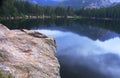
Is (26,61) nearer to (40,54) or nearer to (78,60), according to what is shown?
(40,54)

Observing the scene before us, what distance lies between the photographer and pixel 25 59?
79.3 feet

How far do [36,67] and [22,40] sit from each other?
7086mm

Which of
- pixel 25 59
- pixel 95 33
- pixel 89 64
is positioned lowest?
pixel 95 33

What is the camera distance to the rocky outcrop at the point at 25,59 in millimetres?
21031

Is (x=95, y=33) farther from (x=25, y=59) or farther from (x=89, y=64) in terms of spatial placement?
(x=25, y=59)

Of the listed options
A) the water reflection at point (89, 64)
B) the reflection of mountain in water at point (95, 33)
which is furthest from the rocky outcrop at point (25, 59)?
the reflection of mountain in water at point (95, 33)

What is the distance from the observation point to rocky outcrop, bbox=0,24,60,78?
2103 centimetres

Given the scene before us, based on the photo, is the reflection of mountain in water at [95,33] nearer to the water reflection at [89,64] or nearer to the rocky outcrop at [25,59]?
the water reflection at [89,64]

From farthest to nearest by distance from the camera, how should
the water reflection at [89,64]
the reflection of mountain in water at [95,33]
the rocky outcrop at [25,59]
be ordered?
the reflection of mountain in water at [95,33]
the water reflection at [89,64]
the rocky outcrop at [25,59]

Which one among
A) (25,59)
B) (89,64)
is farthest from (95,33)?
(25,59)

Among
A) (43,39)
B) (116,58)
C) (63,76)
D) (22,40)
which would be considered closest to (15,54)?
(22,40)

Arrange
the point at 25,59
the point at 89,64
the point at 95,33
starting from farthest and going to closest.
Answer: the point at 95,33, the point at 89,64, the point at 25,59

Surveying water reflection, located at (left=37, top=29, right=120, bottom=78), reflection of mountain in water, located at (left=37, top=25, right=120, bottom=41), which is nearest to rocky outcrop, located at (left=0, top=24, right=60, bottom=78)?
water reflection, located at (left=37, top=29, right=120, bottom=78)

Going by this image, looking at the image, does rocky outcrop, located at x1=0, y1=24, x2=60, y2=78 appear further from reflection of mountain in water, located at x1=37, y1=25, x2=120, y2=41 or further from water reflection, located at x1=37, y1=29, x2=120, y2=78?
reflection of mountain in water, located at x1=37, y1=25, x2=120, y2=41
